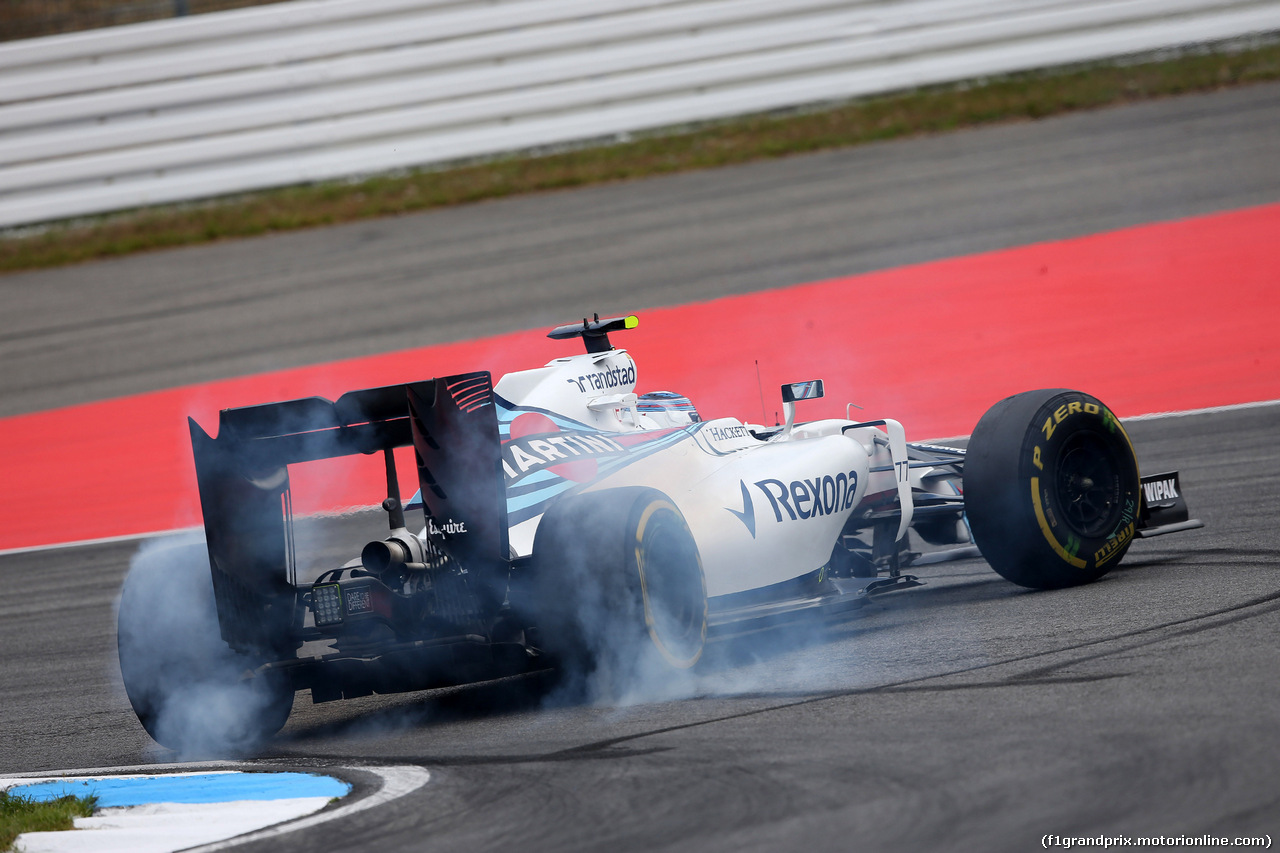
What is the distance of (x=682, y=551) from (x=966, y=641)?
111 centimetres

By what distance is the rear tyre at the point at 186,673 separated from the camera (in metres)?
5.92

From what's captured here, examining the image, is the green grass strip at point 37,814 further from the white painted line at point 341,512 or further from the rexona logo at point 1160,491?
the white painted line at point 341,512

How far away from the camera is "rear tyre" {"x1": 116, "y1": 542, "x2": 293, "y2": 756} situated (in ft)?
19.4

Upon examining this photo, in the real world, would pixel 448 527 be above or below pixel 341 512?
above

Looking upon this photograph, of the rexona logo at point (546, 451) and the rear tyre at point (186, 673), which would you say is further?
A: the rexona logo at point (546, 451)

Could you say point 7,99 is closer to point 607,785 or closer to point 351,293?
point 351,293

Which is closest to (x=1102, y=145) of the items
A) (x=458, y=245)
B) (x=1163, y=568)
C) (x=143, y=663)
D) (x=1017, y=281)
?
(x=1017, y=281)

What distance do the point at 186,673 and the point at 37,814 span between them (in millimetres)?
1294

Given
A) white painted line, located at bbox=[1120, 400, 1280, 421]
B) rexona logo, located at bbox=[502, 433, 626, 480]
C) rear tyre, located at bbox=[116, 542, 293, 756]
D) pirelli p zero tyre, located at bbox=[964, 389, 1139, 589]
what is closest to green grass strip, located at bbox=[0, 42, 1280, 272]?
white painted line, located at bbox=[1120, 400, 1280, 421]

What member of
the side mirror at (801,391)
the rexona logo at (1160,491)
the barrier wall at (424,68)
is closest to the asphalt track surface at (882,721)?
the rexona logo at (1160,491)

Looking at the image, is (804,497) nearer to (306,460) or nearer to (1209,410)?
(306,460)

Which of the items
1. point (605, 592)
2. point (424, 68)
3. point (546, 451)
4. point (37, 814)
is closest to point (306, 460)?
point (546, 451)

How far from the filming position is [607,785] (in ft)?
14.2

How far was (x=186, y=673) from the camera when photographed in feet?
19.5
